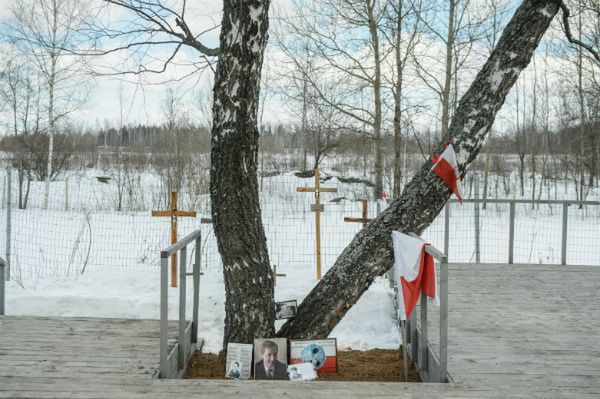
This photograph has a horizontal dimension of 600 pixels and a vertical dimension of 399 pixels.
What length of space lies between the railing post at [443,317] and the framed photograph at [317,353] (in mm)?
991

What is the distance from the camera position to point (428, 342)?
4277 mm

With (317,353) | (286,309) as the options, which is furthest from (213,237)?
(317,353)

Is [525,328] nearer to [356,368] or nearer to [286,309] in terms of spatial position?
[356,368]

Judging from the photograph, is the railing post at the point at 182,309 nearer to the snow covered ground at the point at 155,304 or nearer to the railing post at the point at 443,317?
the snow covered ground at the point at 155,304

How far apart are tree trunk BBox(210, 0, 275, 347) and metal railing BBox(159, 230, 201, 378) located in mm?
374

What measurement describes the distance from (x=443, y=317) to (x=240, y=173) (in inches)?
73.1

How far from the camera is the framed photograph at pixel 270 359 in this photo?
12.8 feet

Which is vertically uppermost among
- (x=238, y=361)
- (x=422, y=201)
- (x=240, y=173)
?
(x=240, y=173)

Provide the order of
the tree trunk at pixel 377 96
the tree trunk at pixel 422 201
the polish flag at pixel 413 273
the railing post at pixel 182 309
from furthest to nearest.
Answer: the tree trunk at pixel 377 96 < the tree trunk at pixel 422 201 < the railing post at pixel 182 309 < the polish flag at pixel 413 273

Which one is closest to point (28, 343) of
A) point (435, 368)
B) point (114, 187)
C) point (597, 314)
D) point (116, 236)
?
point (435, 368)

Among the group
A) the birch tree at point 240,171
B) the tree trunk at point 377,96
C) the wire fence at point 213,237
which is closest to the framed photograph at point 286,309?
the birch tree at point 240,171

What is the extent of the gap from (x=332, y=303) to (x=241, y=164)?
1444 millimetres

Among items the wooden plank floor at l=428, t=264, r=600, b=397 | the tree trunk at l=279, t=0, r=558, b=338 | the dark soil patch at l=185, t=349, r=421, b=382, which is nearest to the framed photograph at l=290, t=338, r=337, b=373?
the dark soil patch at l=185, t=349, r=421, b=382

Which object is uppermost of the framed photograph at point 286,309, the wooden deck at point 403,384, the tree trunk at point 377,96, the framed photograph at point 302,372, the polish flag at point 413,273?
the tree trunk at point 377,96
